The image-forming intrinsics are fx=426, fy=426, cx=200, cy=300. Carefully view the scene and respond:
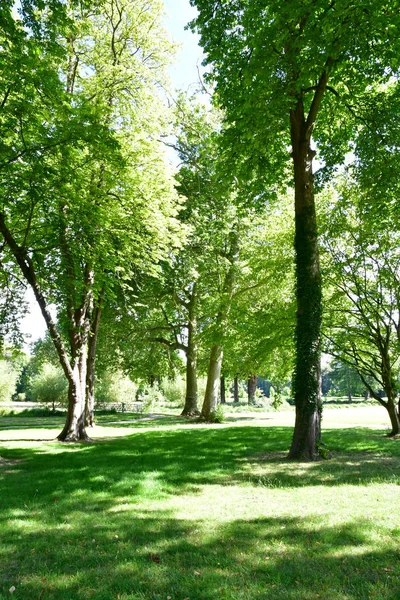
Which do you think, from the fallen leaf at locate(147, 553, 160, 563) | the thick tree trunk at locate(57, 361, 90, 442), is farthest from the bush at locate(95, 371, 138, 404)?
the fallen leaf at locate(147, 553, 160, 563)

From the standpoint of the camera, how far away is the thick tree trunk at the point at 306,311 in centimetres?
1028

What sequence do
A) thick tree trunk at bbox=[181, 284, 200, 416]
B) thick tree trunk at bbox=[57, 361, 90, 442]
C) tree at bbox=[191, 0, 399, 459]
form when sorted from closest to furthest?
tree at bbox=[191, 0, 399, 459] < thick tree trunk at bbox=[57, 361, 90, 442] < thick tree trunk at bbox=[181, 284, 200, 416]

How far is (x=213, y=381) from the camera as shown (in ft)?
78.3

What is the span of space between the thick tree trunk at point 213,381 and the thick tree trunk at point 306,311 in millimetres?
13316

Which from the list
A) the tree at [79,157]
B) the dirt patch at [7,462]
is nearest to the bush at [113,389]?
the tree at [79,157]

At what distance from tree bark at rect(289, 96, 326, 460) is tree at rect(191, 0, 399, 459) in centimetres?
2

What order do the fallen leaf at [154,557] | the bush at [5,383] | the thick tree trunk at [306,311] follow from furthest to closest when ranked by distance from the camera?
the bush at [5,383] → the thick tree trunk at [306,311] → the fallen leaf at [154,557]

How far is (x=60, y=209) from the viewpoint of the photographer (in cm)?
1361

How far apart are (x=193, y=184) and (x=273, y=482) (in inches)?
735

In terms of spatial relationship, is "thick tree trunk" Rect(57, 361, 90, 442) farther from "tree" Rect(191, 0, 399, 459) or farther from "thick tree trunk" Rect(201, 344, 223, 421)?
"thick tree trunk" Rect(201, 344, 223, 421)

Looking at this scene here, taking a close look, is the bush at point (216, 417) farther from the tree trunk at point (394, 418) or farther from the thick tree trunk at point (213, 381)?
the tree trunk at point (394, 418)

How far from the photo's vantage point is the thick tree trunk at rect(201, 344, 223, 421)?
78.4 feet

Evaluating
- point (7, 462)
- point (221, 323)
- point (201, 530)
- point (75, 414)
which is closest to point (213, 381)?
point (221, 323)

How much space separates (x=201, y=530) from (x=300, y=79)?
27.6 feet
